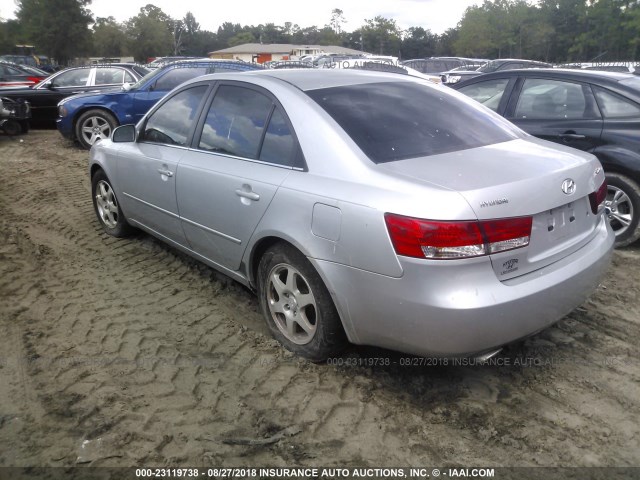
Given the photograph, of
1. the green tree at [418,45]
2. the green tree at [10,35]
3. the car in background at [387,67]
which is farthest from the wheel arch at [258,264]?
the green tree at [418,45]

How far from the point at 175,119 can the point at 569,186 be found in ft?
9.80

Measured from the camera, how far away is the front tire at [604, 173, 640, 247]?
5032 mm

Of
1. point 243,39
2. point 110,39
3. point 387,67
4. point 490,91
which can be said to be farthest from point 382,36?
point 490,91

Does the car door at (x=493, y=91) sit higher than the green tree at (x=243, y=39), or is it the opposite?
the green tree at (x=243, y=39)

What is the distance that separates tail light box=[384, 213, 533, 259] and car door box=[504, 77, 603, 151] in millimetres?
3210

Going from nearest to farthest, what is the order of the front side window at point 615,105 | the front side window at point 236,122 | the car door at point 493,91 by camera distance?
the front side window at point 236,122 → the front side window at point 615,105 → the car door at point 493,91

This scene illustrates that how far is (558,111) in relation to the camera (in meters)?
5.64

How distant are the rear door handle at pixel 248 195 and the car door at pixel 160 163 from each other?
0.91 m

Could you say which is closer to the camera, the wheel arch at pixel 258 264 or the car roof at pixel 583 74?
the wheel arch at pixel 258 264

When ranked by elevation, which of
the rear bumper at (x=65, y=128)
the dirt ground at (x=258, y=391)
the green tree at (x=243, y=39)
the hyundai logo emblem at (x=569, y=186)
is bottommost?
the dirt ground at (x=258, y=391)

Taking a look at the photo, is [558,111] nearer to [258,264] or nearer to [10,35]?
[258,264]

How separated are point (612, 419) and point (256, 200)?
2237 millimetres

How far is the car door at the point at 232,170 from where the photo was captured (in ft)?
11.3

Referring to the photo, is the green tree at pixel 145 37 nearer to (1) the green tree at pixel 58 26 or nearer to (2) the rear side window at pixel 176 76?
(1) the green tree at pixel 58 26
